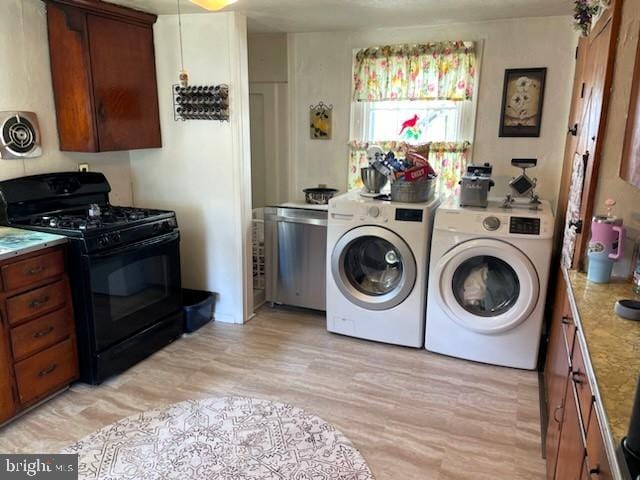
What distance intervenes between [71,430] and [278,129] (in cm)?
281

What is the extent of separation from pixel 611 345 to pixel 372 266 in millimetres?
2059

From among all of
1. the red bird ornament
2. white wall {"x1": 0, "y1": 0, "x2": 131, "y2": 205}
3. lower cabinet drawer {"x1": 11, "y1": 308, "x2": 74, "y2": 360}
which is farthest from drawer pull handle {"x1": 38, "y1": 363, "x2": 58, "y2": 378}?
the red bird ornament

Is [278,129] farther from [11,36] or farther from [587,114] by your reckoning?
[587,114]

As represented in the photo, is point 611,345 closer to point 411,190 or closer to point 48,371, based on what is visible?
point 411,190

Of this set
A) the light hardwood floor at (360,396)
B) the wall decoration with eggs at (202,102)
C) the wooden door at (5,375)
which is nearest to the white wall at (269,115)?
the wall decoration with eggs at (202,102)

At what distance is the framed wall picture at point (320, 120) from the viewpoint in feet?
13.0

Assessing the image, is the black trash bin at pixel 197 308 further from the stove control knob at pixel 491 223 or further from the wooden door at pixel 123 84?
the stove control knob at pixel 491 223

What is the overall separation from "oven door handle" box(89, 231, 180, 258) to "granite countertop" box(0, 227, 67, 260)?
0.69 feet

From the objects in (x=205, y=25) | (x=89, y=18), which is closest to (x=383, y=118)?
(x=205, y=25)

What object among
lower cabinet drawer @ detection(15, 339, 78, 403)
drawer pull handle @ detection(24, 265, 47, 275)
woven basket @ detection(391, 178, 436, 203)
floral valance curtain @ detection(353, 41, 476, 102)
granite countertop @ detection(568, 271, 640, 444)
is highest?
floral valance curtain @ detection(353, 41, 476, 102)

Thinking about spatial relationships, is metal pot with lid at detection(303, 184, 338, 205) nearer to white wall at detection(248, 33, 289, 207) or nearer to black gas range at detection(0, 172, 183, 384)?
white wall at detection(248, 33, 289, 207)

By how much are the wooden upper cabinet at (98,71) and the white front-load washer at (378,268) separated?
4.97ft

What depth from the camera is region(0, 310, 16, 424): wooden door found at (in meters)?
2.23

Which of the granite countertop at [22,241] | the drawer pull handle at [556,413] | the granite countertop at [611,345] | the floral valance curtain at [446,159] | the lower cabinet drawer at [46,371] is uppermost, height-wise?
the floral valance curtain at [446,159]
